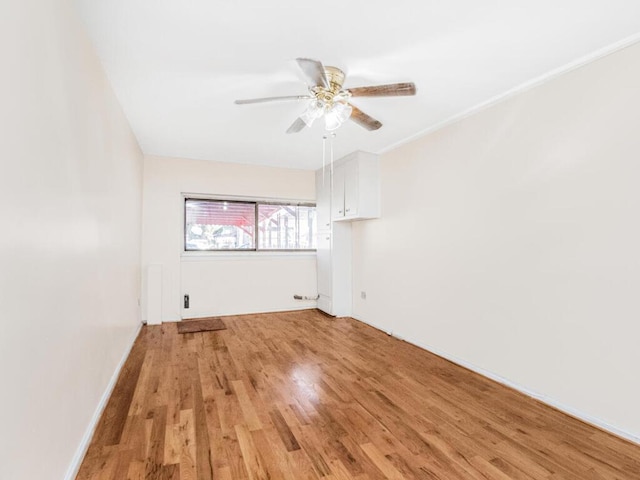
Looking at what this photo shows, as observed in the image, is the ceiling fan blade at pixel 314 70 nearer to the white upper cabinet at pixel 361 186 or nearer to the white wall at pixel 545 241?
the white wall at pixel 545 241

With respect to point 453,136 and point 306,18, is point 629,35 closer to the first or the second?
point 453,136

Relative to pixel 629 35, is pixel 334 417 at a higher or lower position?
lower

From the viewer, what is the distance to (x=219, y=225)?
5.02 meters

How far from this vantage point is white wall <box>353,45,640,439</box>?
1960 millimetres

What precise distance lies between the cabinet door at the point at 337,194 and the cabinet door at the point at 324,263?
15.7 inches

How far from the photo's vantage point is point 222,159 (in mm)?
4742

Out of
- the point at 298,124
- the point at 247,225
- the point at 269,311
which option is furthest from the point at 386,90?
the point at 269,311

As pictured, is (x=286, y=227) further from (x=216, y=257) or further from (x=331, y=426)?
(x=331, y=426)

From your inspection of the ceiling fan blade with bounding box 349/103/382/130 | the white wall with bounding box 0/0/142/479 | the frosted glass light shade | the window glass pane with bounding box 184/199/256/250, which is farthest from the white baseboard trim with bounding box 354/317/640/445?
the window glass pane with bounding box 184/199/256/250

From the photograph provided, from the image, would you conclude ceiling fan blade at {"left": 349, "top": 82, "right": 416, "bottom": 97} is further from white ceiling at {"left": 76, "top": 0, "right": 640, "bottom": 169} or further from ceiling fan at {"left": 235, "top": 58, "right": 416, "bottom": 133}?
white ceiling at {"left": 76, "top": 0, "right": 640, "bottom": 169}

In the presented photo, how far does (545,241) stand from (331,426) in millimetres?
1930

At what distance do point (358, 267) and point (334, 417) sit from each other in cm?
277

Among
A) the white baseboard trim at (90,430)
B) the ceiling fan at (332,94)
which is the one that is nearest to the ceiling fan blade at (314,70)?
the ceiling fan at (332,94)

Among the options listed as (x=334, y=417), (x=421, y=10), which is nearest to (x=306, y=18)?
(x=421, y=10)
